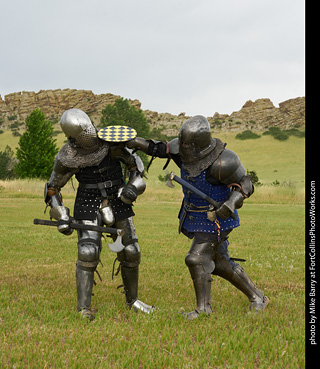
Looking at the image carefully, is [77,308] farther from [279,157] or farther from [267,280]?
[279,157]

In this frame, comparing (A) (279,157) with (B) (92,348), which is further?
(A) (279,157)

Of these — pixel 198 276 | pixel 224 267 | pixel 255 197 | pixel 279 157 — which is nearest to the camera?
pixel 198 276

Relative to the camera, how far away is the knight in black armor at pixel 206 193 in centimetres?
452

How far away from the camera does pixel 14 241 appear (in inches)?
402

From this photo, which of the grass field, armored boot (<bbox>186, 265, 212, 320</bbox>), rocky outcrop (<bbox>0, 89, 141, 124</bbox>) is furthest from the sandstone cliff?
armored boot (<bbox>186, 265, 212, 320</bbox>)

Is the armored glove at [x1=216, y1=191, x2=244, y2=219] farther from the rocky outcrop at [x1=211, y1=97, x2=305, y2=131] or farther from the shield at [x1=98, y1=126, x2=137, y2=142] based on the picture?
the rocky outcrop at [x1=211, y1=97, x2=305, y2=131]

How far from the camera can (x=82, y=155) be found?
4.88 metres

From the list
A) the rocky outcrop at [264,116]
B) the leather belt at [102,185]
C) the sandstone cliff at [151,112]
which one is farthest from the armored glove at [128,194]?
the rocky outcrop at [264,116]

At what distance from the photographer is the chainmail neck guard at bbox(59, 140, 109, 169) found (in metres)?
4.84

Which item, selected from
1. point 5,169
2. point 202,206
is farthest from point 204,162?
point 5,169

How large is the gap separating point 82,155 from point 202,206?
4.98ft

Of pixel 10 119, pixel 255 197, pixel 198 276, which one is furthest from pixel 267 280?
pixel 10 119
